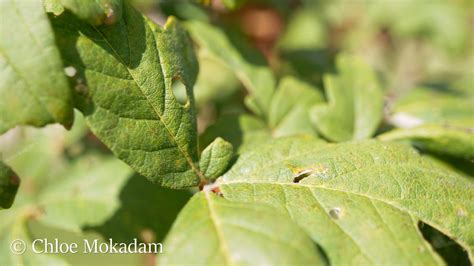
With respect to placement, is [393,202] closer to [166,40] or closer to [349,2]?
[166,40]

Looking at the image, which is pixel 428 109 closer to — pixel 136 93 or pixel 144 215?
pixel 144 215

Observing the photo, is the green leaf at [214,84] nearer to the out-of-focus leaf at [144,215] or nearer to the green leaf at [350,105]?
the green leaf at [350,105]

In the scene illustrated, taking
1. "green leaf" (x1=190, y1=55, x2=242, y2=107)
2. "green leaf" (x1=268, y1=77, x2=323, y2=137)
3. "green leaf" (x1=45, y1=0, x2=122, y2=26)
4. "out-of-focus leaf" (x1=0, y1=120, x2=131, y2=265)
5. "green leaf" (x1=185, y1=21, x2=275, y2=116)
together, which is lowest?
"out-of-focus leaf" (x1=0, y1=120, x2=131, y2=265)

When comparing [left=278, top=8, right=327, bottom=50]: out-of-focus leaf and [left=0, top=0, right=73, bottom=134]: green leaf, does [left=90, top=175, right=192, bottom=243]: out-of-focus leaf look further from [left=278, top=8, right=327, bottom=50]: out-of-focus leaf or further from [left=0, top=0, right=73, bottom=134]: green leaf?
[left=278, top=8, right=327, bottom=50]: out-of-focus leaf

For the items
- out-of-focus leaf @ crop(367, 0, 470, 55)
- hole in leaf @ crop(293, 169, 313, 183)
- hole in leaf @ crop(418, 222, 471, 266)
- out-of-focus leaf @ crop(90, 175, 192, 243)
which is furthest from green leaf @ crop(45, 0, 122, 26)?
out-of-focus leaf @ crop(367, 0, 470, 55)

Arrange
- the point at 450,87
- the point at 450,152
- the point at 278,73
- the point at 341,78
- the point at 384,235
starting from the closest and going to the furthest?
1. the point at 384,235
2. the point at 450,152
3. the point at 341,78
4. the point at 450,87
5. the point at 278,73

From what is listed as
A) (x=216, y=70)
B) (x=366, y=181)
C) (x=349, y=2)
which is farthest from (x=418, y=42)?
(x=366, y=181)

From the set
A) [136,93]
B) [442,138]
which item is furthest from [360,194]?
[136,93]
